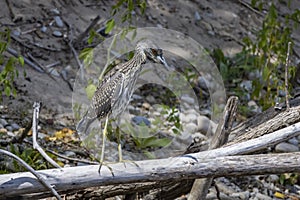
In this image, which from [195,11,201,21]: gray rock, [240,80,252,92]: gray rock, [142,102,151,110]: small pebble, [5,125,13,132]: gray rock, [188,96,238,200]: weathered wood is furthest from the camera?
[195,11,201,21]: gray rock

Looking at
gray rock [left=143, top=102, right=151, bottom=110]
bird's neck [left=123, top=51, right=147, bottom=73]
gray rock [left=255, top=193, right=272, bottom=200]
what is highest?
bird's neck [left=123, top=51, right=147, bottom=73]

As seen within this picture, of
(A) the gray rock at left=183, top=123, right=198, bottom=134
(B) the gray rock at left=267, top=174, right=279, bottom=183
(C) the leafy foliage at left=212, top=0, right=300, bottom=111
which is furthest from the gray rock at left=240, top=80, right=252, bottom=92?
(A) the gray rock at left=183, top=123, right=198, bottom=134

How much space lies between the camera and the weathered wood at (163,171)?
248cm

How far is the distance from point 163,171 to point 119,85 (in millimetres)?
520

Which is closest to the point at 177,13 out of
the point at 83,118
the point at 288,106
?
the point at 288,106

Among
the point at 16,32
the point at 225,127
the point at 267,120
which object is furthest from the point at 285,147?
the point at 16,32

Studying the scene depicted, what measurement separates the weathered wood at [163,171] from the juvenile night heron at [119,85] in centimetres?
27

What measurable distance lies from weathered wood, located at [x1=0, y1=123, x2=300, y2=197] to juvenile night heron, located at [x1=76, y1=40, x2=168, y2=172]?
273 millimetres

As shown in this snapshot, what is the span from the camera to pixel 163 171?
8.34 feet

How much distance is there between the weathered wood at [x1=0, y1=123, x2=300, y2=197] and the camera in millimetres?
2484

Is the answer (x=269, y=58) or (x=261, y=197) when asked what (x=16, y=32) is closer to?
(x=269, y=58)

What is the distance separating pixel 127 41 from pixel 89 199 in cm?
80

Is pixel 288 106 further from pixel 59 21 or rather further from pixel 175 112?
pixel 59 21

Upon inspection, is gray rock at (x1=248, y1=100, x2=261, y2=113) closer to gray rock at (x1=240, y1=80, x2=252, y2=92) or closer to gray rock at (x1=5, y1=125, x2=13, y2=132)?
gray rock at (x1=240, y1=80, x2=252, y2=92)
